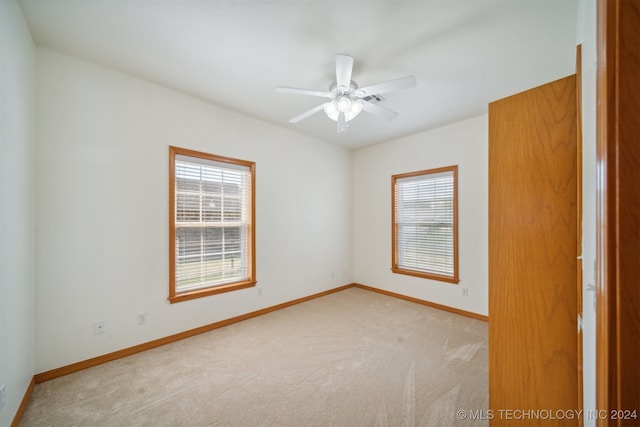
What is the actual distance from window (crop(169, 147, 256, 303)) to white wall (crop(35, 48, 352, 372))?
10cm

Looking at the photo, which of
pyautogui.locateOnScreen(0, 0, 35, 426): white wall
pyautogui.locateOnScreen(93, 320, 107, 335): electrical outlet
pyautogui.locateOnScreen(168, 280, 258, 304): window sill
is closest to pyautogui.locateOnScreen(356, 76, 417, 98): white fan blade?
pyautogui.locateOnScreen(0, 0, 35, 426): white wall

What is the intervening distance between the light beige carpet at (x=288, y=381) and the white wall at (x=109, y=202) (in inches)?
13.5

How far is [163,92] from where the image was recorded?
263cm

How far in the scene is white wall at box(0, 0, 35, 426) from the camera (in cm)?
144

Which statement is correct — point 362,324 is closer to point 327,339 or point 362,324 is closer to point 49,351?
point 327,339

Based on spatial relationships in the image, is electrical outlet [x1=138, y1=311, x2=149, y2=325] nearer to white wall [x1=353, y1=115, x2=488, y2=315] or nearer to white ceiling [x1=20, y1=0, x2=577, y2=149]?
white ceiling [x1=20, y1=0, x2=577, y2=149]

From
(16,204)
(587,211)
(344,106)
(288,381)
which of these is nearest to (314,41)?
(344,106)

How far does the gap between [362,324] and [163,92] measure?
3.53 metres

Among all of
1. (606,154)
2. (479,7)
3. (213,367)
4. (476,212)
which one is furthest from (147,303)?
(476,212)
